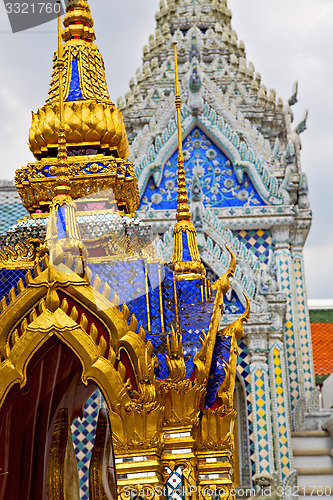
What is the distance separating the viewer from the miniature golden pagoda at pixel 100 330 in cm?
476

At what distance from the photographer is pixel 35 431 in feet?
19.4

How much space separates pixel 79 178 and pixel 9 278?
99cm

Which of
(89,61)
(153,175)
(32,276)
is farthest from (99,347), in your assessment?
(153,175)

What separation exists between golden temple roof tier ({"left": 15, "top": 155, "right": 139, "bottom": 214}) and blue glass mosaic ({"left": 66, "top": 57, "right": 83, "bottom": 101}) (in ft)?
1.56

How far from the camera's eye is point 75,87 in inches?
251

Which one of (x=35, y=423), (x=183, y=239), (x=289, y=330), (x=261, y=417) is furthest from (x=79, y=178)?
(x=289, y=330)

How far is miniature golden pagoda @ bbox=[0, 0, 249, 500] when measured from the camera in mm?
4758

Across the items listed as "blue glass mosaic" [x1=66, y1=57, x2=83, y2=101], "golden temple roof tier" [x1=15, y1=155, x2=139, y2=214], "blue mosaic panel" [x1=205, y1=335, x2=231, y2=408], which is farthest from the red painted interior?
"blue glass mosaic" [x1=66, y1=57, x2=83, y2=101]

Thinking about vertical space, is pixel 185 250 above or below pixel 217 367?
above

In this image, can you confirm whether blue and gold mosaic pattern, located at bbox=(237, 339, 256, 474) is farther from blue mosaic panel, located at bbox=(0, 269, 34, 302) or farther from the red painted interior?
blue mosaic panel, located at bbox=(0, 269, 34, 302)

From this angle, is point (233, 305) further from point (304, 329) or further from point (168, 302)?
point (168, 302)

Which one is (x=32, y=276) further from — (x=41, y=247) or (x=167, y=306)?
(x=167, y=306)

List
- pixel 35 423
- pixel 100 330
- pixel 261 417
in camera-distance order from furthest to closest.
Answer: pixel 261 417 < pixel 35 423 < pixel 100 330

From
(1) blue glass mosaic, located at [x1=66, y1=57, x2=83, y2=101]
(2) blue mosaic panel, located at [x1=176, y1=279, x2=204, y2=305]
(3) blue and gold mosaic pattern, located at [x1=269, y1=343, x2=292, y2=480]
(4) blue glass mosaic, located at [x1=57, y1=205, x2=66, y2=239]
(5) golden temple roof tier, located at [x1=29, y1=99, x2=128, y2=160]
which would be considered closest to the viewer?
(4) blue glass mosaic, located at [x1=57, y1=205, x2=66, y2=239]
